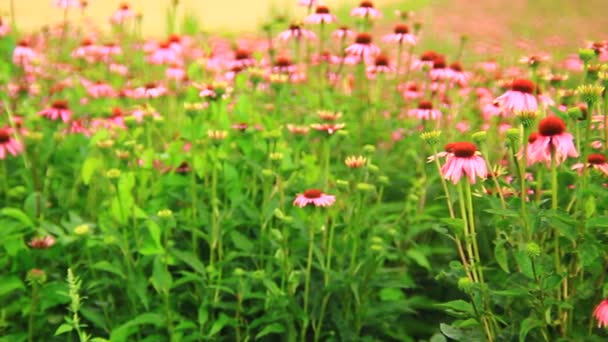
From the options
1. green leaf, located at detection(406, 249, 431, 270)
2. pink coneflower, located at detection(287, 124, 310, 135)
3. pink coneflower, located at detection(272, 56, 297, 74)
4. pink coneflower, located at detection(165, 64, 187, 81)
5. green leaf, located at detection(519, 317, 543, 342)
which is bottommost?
green leaf, located at detection(406, 249, 431, 270)

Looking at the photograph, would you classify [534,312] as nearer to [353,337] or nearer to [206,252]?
[353,337]

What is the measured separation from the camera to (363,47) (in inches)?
117

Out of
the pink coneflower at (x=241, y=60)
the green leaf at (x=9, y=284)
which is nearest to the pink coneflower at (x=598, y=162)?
the pink coneflower at (x=241, y=60)

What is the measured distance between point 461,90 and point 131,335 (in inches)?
79.6

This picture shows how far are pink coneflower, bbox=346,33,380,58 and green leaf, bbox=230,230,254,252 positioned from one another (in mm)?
960

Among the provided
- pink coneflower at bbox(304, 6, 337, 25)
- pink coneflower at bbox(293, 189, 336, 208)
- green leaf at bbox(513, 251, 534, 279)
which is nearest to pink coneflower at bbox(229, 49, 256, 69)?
pink coneflower at bbox(304, 6, 337, 25)

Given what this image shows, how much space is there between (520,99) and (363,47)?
1164 millimetres

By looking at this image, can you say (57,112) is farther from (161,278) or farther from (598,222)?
(598,222)

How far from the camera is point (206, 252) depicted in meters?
2.61

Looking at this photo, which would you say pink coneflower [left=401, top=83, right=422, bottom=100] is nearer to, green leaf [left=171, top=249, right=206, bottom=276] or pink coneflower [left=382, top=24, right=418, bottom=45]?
pink coneflower [left=382, top=24, right=418, bottom=45]

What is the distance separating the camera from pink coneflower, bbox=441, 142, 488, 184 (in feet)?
5.85

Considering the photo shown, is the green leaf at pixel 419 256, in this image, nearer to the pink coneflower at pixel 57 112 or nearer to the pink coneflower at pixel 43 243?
the pink coneflower at pixel 43 243

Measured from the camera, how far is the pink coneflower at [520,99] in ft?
6.14

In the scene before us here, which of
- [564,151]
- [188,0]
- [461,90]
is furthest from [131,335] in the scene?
[188,0]
